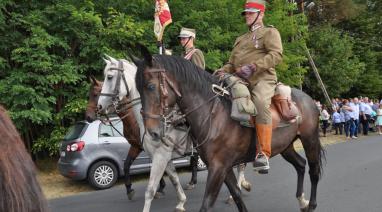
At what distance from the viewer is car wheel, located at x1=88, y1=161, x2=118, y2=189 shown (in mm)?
10820

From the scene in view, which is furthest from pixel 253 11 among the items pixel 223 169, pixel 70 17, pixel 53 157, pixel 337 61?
pixel 337 61

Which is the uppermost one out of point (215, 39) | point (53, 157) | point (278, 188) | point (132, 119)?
point (215, 39)

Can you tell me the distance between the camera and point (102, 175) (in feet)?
36.0

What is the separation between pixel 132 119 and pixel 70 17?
5680mm

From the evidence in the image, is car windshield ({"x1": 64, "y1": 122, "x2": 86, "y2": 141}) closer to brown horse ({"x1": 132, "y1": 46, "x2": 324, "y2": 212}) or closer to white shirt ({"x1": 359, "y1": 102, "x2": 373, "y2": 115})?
brown horse ({"x1": 132, "y1": 46, "x2": 324, "y2": 212})

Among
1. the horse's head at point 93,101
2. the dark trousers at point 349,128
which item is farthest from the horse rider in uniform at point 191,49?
the dark trousers at point 349,128

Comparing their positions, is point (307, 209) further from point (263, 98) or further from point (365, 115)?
point (365, 115)

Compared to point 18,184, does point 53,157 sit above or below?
below

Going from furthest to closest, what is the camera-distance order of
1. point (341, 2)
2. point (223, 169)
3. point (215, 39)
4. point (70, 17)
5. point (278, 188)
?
point (341, 2) < point (215, 39) < point (70, 17) < point (278, 188) < point (223, 169)

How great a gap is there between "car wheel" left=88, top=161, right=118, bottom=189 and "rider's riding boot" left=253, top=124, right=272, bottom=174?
6.31 metres

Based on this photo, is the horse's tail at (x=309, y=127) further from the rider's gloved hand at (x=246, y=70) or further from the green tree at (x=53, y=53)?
the green tree at (x=53, y=53)

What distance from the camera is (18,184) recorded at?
1.29 m

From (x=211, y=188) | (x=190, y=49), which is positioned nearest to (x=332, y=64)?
(x=190, y=49)

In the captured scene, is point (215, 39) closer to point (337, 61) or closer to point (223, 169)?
point (223, 169)
